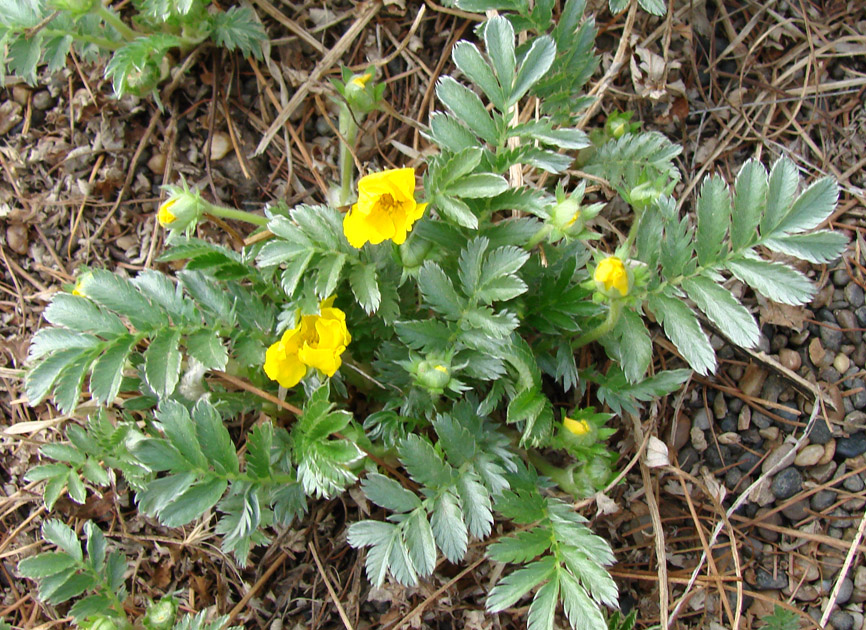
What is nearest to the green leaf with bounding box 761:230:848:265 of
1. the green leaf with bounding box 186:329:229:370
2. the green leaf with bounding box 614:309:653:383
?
the green leaf with bounding box 614:309:653:383

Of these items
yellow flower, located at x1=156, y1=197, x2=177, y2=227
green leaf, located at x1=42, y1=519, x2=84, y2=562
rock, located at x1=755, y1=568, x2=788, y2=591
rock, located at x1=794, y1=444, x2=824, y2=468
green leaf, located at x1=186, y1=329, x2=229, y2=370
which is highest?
yellow flower, located at x1=156, y1=197, x2=177, y2=227

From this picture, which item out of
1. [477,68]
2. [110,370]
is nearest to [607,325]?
[477,68]

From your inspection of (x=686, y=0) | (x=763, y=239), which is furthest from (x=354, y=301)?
(x=686, y=0)

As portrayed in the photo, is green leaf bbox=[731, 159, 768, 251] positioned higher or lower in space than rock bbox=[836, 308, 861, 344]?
higher

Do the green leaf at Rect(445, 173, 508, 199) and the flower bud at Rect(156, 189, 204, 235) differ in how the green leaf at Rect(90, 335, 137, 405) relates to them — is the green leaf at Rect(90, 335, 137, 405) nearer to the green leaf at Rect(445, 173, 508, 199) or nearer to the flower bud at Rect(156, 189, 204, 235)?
the flower bud at Rect(156, 189, 204, 235)

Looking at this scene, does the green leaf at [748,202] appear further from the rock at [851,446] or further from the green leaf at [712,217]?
the rock at [851,446]

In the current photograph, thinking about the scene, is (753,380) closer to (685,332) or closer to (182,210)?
(685,332)

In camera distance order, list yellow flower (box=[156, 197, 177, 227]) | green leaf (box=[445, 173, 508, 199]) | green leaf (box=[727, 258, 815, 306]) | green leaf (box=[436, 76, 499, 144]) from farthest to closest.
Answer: yellow flower (box=[156, 197, 177, 227]), green leaf (box=[436, 76, 499, 144]), green leaf (box=[445, 173, 508, 199]), green leaf (box=[727, 258, 815, 306])
